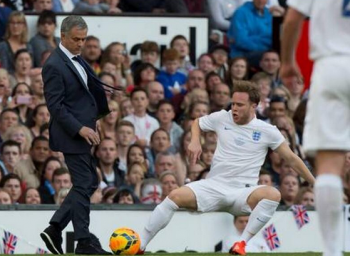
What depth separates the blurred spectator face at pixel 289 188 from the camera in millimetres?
17422

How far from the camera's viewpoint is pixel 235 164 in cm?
1335

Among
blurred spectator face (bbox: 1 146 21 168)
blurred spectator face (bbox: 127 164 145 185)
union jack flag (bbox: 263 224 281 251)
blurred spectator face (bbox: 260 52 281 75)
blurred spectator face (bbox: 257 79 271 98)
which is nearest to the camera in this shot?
union jack flag (bbox: 263 224 281 251)

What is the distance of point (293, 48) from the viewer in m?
8.88

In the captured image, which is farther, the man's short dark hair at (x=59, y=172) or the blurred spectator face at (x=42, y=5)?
the blurred spectator face at (x=42, y=5)

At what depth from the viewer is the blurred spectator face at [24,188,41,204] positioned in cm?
1588

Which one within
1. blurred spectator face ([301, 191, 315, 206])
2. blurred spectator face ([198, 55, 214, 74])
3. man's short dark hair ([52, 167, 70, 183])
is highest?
blurred spectator face ([198, 55, 214, 74])

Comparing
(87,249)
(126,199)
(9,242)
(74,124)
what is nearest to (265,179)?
(126,199)

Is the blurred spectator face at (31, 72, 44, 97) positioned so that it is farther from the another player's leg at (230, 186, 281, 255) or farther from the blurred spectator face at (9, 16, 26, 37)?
the another player's leg at (230, 186, 281, 255)

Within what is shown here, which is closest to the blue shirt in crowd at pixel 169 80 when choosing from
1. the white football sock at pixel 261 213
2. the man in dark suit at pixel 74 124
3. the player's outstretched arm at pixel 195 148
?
the player's outstretched arm at pixel 195 148

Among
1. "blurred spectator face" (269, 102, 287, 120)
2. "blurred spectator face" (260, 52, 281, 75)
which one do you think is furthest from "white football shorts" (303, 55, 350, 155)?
"blurred spectator face" (260, 52, 281, 75)

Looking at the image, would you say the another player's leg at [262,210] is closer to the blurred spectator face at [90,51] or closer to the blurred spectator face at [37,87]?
the blurred spectator face at [37,87]

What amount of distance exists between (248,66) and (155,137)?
263 cm

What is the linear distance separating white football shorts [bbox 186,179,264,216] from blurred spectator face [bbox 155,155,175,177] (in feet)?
14.1

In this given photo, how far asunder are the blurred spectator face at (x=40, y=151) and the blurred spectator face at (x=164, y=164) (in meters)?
1.45
